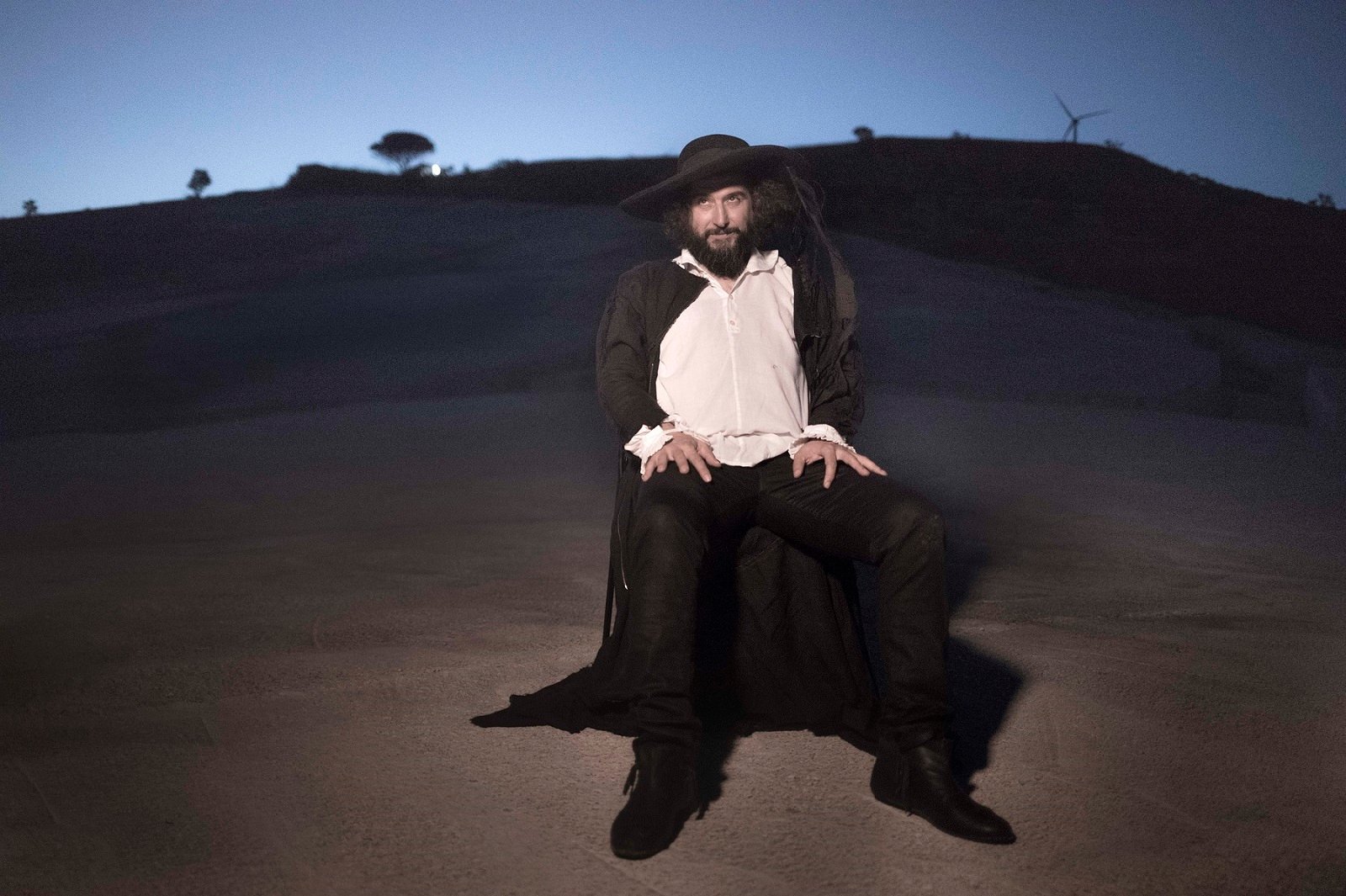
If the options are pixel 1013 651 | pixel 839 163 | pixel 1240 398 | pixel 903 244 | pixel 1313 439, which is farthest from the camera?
pixel 839 163

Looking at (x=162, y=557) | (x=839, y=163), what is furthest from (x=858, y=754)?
(x=839, y=163)

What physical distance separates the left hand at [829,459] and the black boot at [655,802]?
0.74 metres

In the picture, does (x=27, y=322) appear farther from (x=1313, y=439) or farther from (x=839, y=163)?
(x=839, y=163)

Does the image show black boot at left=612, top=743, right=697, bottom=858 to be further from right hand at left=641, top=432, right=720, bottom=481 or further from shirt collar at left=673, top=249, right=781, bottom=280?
shirt collar at left=673, top=249, right=781, bottom=280

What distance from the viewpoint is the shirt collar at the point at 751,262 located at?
9.87 feet

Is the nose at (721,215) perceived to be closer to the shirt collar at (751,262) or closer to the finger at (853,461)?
the shirt collar at (751,262)

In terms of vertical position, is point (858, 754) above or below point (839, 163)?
below

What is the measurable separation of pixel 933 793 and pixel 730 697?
70cm

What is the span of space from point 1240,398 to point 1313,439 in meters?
2.64

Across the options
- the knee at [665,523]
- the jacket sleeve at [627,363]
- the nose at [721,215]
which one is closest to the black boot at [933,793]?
the knee at [665,523]

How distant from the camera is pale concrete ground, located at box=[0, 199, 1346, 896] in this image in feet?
7.20

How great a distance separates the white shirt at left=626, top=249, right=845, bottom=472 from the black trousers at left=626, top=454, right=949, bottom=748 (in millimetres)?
201

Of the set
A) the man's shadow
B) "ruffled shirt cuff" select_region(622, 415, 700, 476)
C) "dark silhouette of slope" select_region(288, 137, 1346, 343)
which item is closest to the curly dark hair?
"ruffled shirt cuff" select_region(622, 415, 700, 476)

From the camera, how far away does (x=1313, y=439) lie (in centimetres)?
796
